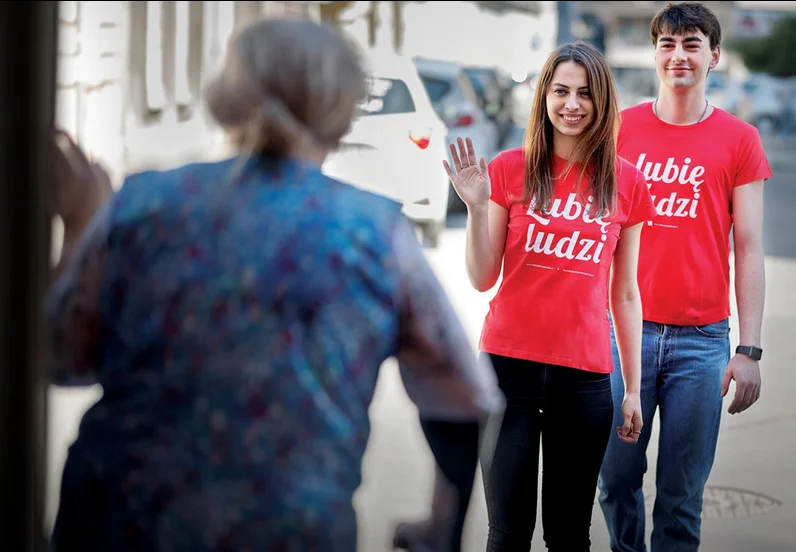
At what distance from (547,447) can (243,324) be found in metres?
1.44

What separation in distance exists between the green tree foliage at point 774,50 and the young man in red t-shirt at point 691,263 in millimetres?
45744

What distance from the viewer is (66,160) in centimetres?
166

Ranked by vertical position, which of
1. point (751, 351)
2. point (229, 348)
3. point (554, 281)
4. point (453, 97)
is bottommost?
point (453, 97)

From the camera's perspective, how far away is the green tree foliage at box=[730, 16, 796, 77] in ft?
152

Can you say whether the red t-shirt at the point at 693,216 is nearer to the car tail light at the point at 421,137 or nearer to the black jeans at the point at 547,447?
the black jeans at the point at 547,447

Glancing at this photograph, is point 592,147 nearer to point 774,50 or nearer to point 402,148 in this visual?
point 402,148

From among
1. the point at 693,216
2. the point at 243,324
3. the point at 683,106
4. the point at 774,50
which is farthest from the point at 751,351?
the point at 774,50

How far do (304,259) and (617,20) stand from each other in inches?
1953

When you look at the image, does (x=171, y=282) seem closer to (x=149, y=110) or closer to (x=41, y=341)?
(x=41, y=341)

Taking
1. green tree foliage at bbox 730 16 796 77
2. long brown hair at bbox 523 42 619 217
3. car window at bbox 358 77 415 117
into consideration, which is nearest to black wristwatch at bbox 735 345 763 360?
long brown hair at bbox 523 42 619 217

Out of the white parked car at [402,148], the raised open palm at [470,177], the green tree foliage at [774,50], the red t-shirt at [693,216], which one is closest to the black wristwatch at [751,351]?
the red t-shirt at [693,216]

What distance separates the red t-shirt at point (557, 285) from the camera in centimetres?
273

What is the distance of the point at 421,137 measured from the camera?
39.7ft

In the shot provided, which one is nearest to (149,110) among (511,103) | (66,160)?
(66,160)
